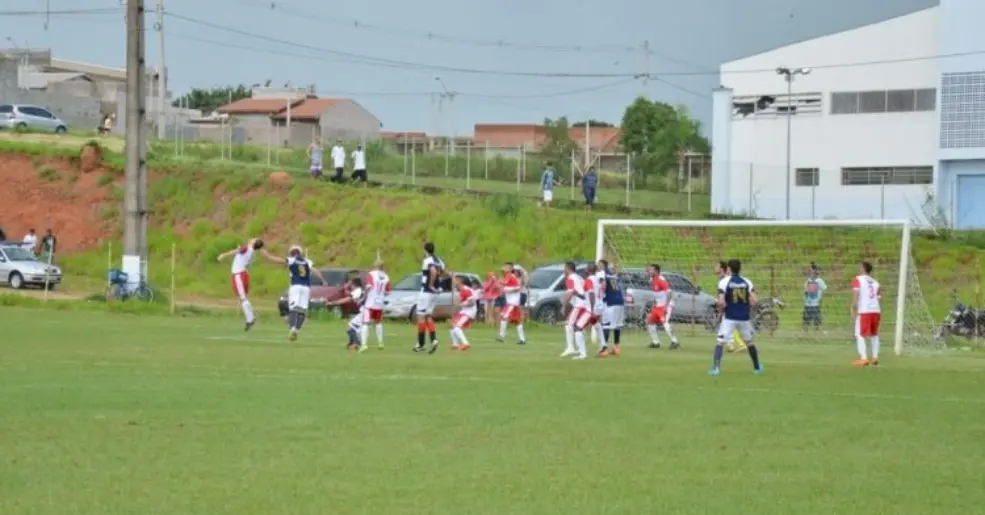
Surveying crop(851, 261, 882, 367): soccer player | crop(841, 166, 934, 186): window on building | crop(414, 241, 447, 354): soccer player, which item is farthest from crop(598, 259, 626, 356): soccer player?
crop(841, 166, 934, 186): window on building

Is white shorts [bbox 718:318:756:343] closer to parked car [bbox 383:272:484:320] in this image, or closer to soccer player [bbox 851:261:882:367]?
soccer player [bbox 851:261:882:367]

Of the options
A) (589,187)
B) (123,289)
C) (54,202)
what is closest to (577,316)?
(123,289)

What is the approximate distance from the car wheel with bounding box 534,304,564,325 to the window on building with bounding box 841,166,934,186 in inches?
1183

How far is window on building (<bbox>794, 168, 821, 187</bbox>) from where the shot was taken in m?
74.1

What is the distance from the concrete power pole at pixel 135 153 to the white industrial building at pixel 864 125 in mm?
31108

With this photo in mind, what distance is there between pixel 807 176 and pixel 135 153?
1471 inches

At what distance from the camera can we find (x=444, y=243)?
6016cm

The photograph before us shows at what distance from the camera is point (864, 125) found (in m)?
75.0

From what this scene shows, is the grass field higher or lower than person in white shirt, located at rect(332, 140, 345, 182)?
lower

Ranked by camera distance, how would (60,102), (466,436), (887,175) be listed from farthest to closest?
(60,102) → (887,175) → (466,436)

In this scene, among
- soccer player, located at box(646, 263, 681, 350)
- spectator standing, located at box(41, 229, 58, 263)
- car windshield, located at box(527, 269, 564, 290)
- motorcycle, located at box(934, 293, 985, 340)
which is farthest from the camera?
spectator standing, located at box(41, 229, 58, 263)

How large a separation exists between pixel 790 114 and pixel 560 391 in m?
55.7

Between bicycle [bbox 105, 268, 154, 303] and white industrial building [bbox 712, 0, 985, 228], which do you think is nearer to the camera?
bicycle [bbox 105, 268, 154, 303]

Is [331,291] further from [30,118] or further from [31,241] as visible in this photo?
[30,118]
